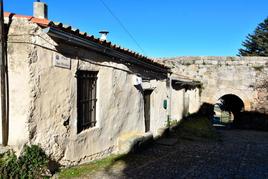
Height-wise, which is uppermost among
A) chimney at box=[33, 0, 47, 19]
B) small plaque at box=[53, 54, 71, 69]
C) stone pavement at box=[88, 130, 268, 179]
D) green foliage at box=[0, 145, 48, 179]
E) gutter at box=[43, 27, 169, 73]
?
chimney at box=[33, 0, 47, 19]

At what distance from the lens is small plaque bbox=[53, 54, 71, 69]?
16.1ft

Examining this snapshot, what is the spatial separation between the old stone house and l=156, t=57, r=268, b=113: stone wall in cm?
1033

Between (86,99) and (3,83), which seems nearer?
(3,83)

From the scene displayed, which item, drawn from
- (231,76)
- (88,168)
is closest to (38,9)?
(88,168)

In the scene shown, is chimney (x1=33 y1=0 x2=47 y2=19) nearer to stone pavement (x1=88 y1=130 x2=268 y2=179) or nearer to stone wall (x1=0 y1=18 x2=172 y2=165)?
stone wall (x1=0 y1=18 x2=172 y2=165)

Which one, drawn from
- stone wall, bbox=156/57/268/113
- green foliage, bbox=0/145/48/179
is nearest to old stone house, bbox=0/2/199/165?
green foliage, bbox=0/145/48/179

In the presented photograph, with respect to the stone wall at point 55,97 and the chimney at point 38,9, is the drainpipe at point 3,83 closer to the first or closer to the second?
the stone wall at point 55,97

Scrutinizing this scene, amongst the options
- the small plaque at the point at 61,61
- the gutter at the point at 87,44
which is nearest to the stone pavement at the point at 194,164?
the small plaque at the point at 61,61

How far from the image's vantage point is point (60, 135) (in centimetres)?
514

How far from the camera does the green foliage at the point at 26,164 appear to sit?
13.7 ft

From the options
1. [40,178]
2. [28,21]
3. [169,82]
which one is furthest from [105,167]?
[169,82]

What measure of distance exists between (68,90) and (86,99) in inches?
30.0

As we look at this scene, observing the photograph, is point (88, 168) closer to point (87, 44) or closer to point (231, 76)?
→ point (87, 44)

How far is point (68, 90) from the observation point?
17.5 feet
